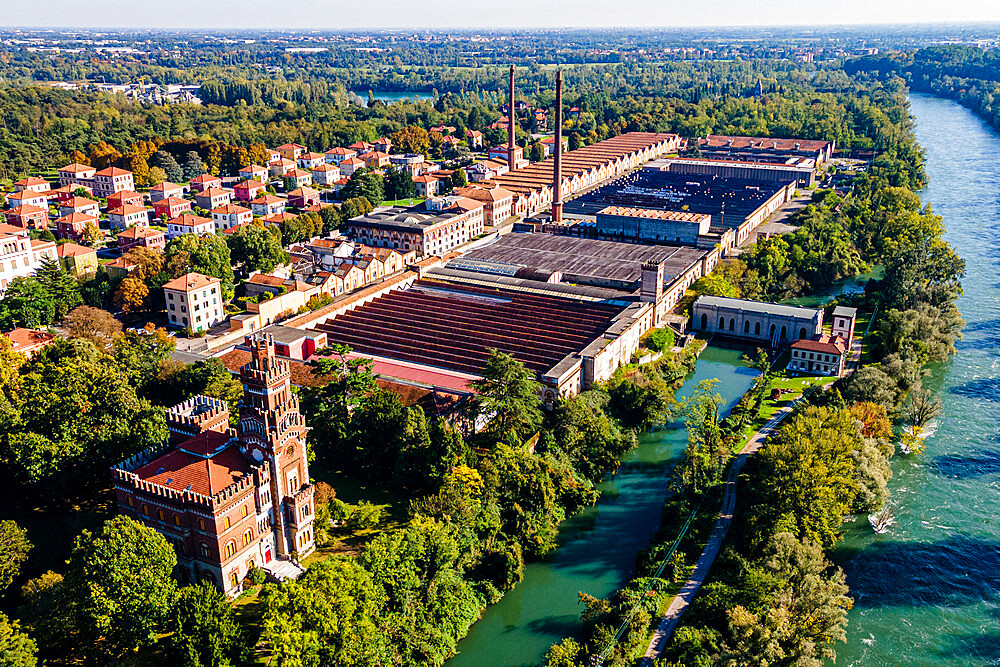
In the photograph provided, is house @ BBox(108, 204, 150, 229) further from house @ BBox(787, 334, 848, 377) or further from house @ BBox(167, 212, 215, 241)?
house @ BBox(787, 334, 848, 377)

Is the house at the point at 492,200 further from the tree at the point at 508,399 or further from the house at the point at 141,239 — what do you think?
the tree at the point at 508,399

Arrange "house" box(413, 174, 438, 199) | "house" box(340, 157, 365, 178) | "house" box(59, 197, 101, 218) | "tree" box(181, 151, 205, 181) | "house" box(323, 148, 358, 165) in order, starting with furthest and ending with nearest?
"house" box(323, 148, 358, 165) < "house" box(340, 157, 365, 178) < "tree" box(181, 151, 205, 181) < "house" box(413, 174, 438, 199) < "house" box(59, 197, 101, 218)

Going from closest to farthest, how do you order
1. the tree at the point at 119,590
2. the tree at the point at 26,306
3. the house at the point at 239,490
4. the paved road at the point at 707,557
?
the tree at the point at 119,590 → the house at the point at 239,490 → the paved road at the point at 707,557 → the tree at the point at 26,306

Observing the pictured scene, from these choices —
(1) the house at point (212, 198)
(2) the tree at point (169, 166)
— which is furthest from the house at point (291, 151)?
(1) the house at point (212, 198)

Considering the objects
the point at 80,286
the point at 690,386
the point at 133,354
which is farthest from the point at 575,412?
the point at 80,286

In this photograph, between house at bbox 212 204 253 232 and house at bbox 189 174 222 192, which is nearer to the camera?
house at bbox 212 204 253 232

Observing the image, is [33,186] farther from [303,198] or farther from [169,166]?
[303,198]

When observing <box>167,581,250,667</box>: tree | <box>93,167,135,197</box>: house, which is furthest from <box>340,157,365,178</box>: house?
<box>167,581,250,667</box>: tree

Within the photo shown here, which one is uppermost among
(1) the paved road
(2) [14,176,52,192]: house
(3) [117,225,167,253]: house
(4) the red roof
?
(2) [14,176,52,192]: house
